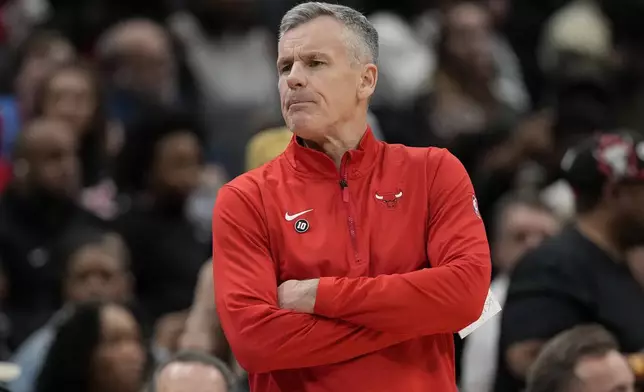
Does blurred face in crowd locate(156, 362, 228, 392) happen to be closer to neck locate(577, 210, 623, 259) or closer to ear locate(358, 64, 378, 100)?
ear locate(358, 64, 378, 100)

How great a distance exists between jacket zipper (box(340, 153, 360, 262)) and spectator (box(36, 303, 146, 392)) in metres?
2.32

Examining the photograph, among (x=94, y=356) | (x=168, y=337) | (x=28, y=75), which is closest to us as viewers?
(x=94, y=356)

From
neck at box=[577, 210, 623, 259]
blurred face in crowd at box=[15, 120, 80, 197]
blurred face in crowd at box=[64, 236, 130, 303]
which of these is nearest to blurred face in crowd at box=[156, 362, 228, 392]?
neck at box=[577, 210, 623, 259]

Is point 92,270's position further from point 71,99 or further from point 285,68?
point 285,68

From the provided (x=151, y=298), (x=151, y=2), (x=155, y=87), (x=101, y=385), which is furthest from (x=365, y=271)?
(x=151, y=2)

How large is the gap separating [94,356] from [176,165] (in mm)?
2285

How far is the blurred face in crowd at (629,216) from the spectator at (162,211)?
267 cm

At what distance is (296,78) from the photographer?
3.56 metres

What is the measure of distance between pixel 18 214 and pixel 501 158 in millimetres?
2665

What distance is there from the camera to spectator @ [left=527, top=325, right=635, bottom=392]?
463 cm

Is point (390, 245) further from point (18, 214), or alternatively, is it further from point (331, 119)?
point (18, 214)

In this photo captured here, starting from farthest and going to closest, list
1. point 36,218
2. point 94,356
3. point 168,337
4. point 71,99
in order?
point 71,99 < point 36,218 < point 168,337 < point 94,356

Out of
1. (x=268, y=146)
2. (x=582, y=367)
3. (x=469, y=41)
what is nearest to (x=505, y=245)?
(x=268, y=146)

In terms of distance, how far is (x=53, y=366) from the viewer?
5.62m
